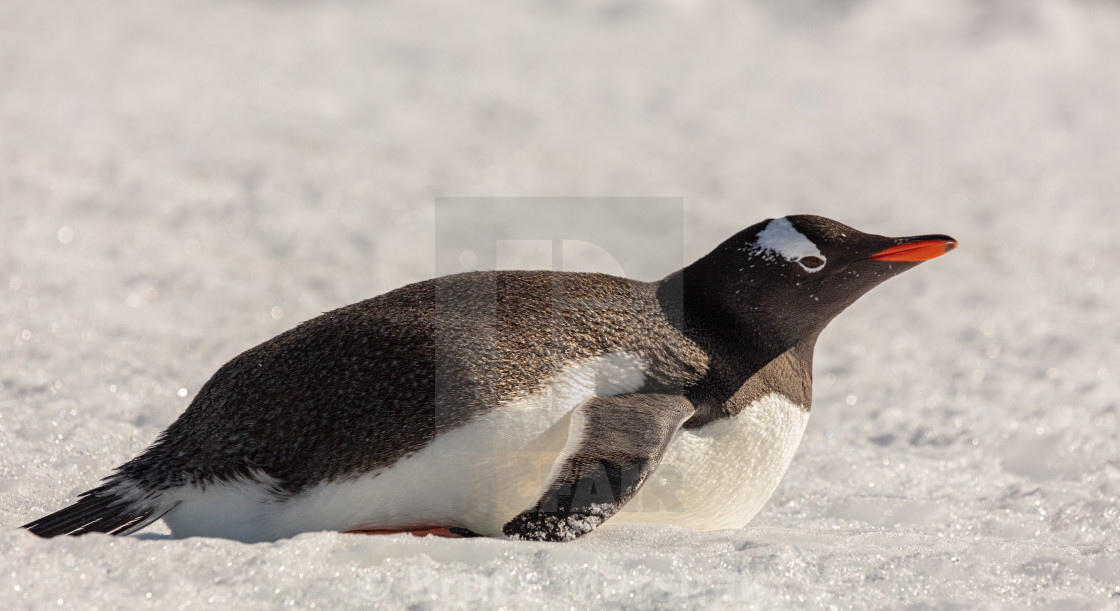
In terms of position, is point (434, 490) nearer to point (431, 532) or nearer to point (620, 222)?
point (431, 532)

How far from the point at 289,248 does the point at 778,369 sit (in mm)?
3232

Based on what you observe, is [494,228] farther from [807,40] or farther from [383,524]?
[807,40]

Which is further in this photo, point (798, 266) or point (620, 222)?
point (620, 222)

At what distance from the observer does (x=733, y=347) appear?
8.80 feet

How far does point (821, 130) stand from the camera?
25.2ft

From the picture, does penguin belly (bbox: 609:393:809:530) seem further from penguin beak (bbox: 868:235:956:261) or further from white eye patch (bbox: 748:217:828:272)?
penguin beak (bbox: 868:235:956:261)

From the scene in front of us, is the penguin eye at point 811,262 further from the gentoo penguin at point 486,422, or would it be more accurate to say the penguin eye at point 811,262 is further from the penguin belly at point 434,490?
the penguin belly at point 434,490

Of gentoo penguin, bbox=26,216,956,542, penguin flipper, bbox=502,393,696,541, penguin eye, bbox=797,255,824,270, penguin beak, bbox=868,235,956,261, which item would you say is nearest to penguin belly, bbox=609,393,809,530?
gentoo penguin, bbox=26,216,956,542

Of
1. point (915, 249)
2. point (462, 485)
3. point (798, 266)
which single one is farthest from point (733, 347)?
point (462, 485)

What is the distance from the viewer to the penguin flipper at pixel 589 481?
2.21m

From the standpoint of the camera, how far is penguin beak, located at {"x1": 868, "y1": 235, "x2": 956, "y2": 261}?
267cm

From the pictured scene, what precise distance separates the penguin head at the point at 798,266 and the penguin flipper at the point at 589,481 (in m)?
0.64

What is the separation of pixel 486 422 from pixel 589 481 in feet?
0.91

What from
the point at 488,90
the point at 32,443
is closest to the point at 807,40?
the point at 488,90
